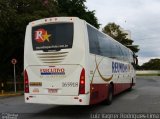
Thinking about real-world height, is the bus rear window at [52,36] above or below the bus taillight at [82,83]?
above

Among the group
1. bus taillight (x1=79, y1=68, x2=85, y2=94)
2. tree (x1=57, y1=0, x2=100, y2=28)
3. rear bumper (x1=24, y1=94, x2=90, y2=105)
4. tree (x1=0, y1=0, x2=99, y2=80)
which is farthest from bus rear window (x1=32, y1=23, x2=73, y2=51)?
tree (x1=57, y1=0, x2=100, y2=28)

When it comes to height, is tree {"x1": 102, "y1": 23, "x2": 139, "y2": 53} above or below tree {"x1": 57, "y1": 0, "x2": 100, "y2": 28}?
above

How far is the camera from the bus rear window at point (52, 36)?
13.7 m

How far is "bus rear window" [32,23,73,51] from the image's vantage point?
13.7 m

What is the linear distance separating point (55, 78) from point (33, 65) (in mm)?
1067

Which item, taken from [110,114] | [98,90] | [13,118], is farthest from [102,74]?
[13,118]

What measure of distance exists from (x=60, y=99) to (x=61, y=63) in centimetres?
127

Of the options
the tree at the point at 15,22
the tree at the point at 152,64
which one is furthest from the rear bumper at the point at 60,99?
the tree at the point at 152,64

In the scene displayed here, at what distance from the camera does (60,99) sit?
13.4 meters

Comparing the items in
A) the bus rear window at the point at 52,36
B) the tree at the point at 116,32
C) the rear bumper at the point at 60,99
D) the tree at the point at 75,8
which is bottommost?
the rear bumper at the point at 60,99

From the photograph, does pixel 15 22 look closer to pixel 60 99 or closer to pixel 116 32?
pixel 60 99

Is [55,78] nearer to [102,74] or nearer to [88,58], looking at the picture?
[88,58]

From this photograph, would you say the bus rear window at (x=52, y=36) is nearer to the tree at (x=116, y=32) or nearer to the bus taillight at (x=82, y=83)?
the bus taillight at (x=82, y=83)

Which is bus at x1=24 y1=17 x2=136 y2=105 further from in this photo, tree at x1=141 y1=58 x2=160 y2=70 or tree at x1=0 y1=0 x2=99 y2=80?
tree at x1=141 y1=58 x2=160 y2=70
